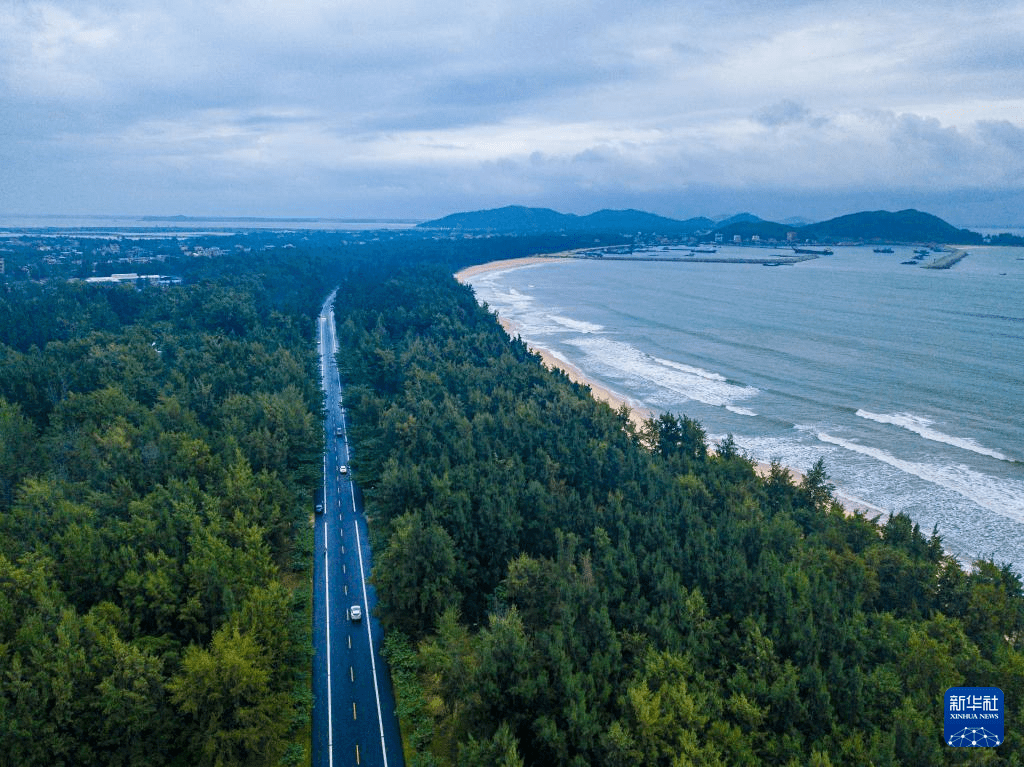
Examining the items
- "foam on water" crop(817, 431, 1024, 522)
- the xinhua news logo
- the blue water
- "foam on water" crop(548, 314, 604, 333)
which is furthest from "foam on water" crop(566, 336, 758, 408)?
the xinhua news logo

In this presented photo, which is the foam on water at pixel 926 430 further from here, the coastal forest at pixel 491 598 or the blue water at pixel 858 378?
the coastal forest at pixel 491 598

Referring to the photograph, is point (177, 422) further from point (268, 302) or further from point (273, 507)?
point (268, 302)

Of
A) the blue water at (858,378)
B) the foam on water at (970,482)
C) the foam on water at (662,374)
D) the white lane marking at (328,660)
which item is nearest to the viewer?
the white lane marking at (328,660)

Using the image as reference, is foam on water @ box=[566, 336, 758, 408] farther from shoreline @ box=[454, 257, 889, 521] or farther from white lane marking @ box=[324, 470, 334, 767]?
white lane marking @ box=[324, 470, 334, 767]

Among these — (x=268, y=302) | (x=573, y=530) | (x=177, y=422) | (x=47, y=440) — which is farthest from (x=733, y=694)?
(x=268, y=302)

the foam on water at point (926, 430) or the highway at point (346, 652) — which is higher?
the foam on water at point (926, 430)

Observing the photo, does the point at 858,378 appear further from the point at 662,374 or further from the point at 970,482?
the point at 970,482

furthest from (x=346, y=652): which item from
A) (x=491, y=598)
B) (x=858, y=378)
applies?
(x=858, y=378)

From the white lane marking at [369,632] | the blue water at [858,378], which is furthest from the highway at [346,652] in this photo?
the blue water at [858,378]
